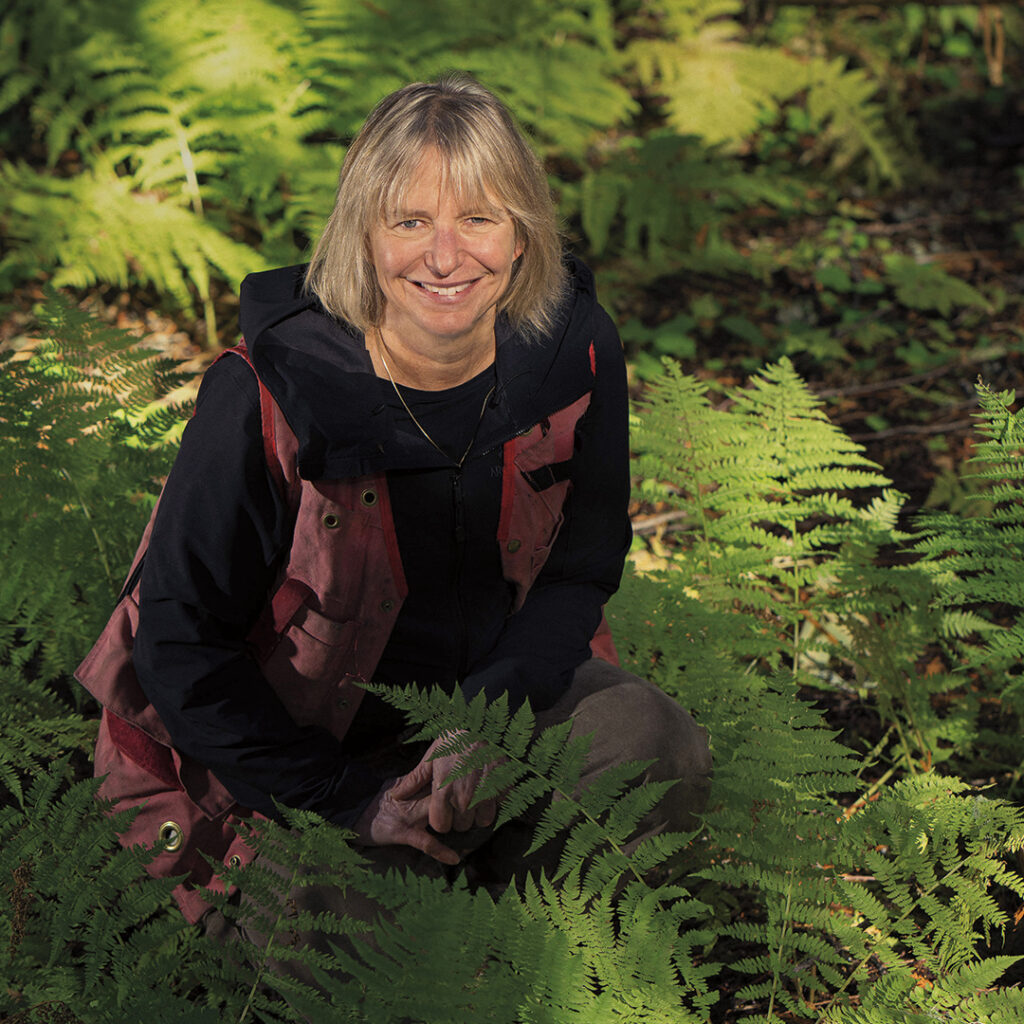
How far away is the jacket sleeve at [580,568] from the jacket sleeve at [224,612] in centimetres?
42

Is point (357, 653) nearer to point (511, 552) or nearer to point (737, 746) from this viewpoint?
point (511, 552)

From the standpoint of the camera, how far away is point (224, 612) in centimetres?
221

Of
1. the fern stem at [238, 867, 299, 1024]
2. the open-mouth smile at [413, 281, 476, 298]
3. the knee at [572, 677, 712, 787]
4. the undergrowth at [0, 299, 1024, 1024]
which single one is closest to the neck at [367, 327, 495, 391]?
the open-mouth smile at [413, 281, 476, 298]

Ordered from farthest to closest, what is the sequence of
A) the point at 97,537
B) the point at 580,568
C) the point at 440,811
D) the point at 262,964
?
the point at 97,537 < the point at 580,568 < the point at 440,811 < the point at 262,964

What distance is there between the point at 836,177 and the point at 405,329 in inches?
187

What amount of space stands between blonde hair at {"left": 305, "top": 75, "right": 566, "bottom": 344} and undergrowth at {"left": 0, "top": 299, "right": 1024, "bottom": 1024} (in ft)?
2.87

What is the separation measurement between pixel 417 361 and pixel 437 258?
0.24 metres

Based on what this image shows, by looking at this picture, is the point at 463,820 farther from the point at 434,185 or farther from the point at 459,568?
the point at 434,185

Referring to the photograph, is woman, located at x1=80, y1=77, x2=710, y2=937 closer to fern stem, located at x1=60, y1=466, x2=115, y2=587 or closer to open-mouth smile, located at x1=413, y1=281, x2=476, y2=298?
open-mouth smile, located at x1=413, y1=281, x2=476, y2=298

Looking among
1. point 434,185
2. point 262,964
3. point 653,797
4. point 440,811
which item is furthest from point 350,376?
point 262,964

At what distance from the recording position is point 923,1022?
5.82 ft

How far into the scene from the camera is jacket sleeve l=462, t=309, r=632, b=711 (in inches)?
94.8

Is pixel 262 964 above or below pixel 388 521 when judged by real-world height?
below

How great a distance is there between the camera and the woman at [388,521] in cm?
212
